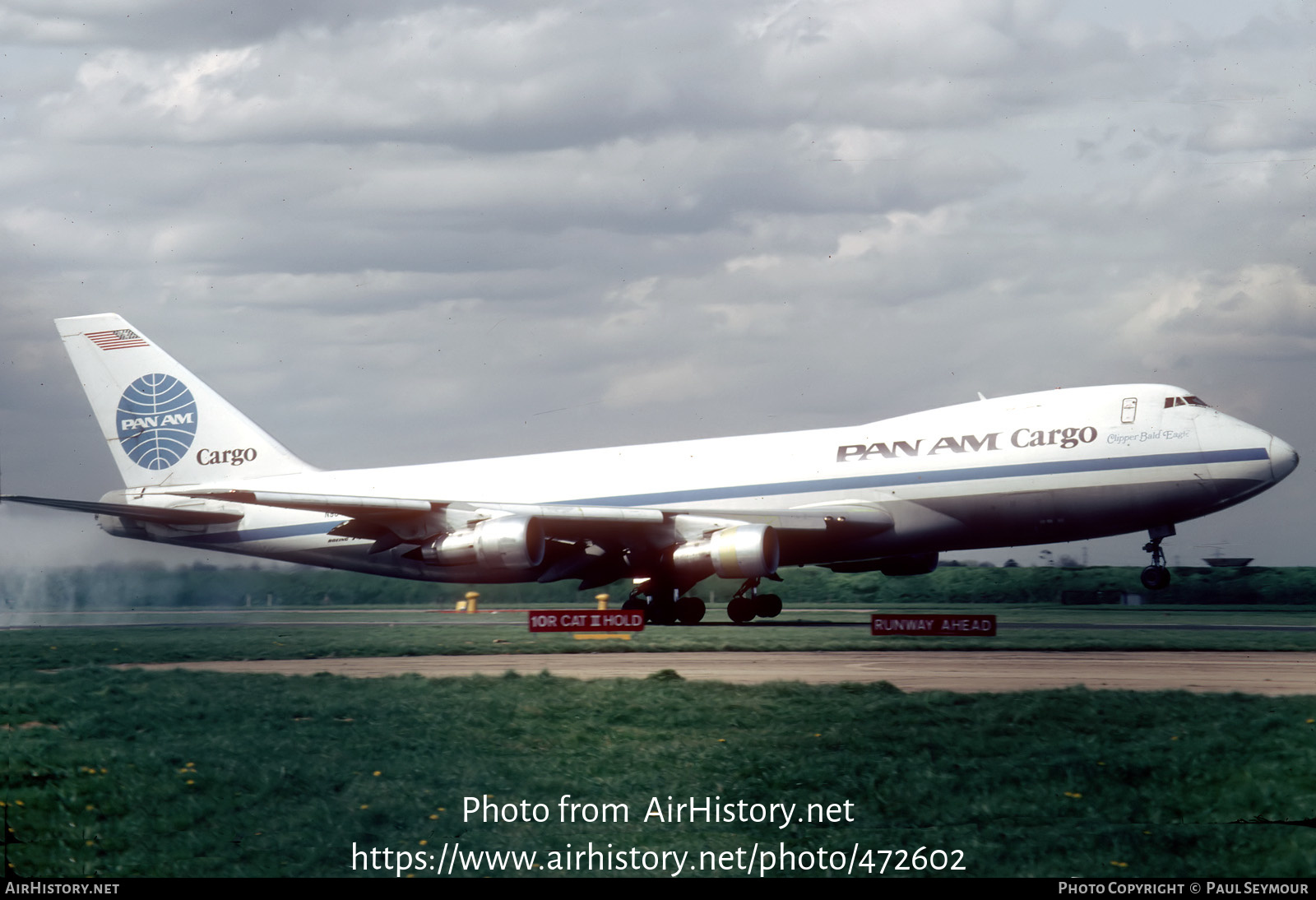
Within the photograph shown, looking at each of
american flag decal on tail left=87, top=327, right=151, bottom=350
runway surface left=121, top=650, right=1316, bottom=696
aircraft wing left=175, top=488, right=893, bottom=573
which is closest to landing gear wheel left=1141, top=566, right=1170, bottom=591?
runway surface left=121, top=650, right=1316, bottom=696

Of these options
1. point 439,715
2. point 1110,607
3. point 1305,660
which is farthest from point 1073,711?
point 1110,607

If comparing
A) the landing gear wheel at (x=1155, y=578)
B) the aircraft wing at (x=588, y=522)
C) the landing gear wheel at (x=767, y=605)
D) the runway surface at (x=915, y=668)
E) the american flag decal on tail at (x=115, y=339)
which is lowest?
the runway surface at (x=915, y=668)

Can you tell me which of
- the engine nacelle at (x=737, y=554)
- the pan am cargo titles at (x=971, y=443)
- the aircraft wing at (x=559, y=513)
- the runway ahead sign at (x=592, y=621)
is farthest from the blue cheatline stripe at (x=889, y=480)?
the runway ahead sign at (x=592, y=621)

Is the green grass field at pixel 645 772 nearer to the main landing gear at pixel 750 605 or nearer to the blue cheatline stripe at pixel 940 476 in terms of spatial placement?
the blue cheatline stripe at pixel 940 476

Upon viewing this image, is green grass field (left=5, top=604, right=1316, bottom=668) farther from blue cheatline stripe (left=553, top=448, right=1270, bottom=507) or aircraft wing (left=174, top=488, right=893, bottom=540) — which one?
blue cheatline stripe (left=553, top=448, right=1270, bottom=507)

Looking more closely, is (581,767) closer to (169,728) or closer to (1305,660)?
(169,728)
